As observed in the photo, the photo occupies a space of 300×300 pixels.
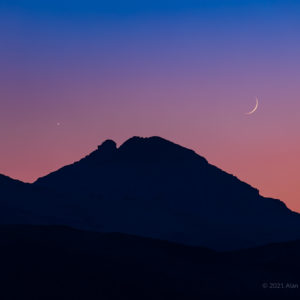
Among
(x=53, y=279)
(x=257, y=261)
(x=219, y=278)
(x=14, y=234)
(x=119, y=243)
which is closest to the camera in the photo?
(x=53, y=279)

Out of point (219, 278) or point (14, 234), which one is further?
point (14, 234)

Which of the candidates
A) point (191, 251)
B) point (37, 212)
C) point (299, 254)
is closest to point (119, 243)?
point (191, 251)

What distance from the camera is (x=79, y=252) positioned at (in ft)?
200

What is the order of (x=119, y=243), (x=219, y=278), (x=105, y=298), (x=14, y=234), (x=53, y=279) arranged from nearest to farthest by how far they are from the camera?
(x=105, y=298), (x=53, y=279), (x=219, y=278), (x=14, y=234), (x=119, y=243)

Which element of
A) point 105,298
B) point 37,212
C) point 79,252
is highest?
point 37,212

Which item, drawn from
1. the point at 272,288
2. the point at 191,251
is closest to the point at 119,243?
the point at 191,251

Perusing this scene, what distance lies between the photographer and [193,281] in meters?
56.7

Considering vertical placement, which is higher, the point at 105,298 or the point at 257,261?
the point at 257,261

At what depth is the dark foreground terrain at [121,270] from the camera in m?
50.2

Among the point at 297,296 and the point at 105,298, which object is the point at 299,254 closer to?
the point at 297,296

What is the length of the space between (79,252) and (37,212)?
141m

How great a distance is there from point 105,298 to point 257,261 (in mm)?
35008

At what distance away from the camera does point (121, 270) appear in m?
56.7

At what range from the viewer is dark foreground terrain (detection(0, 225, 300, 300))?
165 feet
